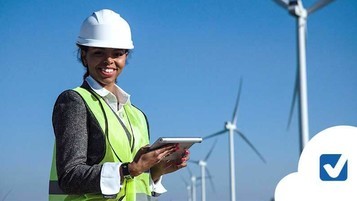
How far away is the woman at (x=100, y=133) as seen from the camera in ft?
8.79

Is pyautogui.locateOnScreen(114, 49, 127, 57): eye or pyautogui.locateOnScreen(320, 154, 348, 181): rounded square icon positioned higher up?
pyautogui.locateOnScreen(114, 49, 127, 57): eye

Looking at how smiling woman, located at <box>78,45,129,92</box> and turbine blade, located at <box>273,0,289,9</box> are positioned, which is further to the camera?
turbine blade, located at <box>273,0,289,9</box>

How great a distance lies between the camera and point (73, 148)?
2715 millimetres

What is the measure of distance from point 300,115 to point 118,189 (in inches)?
631

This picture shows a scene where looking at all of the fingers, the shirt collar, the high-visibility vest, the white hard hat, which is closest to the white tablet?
the fingers

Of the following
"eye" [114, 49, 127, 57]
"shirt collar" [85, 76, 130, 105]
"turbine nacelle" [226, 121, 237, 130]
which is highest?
"eye" [114, 49, 127, 57]

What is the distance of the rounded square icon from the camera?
23.0 feet

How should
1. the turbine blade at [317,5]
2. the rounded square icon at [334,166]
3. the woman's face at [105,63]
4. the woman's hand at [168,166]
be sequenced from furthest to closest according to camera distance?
the turbine blade at [317,5]
the rounded square icon at [334,166]
the woman's hand at [168,166]
the woman's face at [105,63]

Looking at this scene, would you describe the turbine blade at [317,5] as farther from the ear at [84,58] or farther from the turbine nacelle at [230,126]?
the ear at [84,58]

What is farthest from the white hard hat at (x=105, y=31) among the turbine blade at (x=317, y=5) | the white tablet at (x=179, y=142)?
the turbine blade at (x=317, y=5)

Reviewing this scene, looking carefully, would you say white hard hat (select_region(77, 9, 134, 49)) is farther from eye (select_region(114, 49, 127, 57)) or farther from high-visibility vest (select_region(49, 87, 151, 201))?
high-visibility vest (select_region(49, 87, 151, 201))

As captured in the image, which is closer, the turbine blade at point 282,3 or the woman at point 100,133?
the woman at point 100,133

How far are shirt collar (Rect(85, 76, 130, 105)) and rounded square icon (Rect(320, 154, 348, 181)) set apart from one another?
4.42 m

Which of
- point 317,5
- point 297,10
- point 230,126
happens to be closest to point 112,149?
point 297,10
